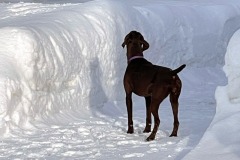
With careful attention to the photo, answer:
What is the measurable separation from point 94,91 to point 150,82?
341 centimetres

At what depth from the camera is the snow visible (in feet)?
21.3

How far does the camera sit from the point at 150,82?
8430 mm

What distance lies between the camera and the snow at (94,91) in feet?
21.3

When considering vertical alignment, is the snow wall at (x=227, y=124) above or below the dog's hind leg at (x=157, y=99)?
above

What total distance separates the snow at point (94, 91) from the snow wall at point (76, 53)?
0.02 m

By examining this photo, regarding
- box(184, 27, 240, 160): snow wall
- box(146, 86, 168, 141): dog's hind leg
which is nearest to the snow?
box(184, 27, 240, 160): snow wall

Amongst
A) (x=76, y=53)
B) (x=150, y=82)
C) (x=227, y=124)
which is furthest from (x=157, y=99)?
(x=76, y=53)

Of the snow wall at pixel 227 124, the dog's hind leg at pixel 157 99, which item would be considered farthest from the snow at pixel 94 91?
the dog's hind leg at pixel 157 99

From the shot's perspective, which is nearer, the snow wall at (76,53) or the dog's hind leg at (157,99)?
the dog's hind leg at (157,99)

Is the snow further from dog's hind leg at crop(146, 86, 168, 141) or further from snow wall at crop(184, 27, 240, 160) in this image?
dog's hind leg at crop(146, 86, 168, 141)

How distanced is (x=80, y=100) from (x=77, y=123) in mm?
1461

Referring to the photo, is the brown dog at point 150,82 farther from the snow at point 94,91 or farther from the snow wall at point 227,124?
the snow wall at point 227,124

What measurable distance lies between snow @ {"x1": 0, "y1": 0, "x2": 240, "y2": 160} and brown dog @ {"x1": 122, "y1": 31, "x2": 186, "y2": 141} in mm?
373

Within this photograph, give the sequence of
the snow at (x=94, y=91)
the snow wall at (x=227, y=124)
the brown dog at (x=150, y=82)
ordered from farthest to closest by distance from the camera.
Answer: the brown dog at (x=150, y=82), the snow at (x=94, y=91), the snow wall at (x=227, y=124)
